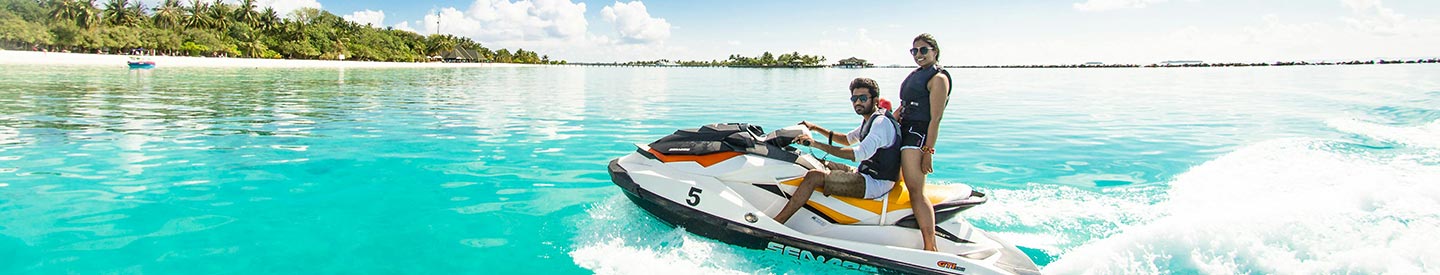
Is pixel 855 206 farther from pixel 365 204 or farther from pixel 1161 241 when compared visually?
pixel 365 204

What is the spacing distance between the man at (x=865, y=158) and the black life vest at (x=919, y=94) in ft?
0.38

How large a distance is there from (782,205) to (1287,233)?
327 centimetres

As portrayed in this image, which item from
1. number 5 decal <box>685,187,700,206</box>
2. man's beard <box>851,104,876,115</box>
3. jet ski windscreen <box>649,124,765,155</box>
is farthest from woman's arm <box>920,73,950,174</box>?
number 5 decal <box>685,187,700,206</box>

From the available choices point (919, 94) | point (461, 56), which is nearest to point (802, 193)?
point (919, 94)

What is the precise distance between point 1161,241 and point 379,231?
17.0ft

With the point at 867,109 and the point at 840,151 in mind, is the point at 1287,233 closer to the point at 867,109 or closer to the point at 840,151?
the point at 867,109

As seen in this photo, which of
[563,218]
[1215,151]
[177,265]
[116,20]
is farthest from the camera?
[116,20]

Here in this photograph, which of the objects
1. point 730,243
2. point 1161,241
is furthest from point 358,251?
point 1161,241

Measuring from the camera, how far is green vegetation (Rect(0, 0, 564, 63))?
57000mm

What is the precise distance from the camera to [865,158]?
12.9 ft

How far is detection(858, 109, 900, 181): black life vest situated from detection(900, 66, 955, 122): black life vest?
0.10 meters

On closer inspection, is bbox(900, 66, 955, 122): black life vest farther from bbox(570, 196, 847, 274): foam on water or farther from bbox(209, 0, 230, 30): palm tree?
bbox(209, 0, 230, 30): palm tree

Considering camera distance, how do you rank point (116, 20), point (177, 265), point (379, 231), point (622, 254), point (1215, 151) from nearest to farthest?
1. point (177, 265)
2. point (622, 254)
3. point (379, 231)
4. point (1215, 151)
5. point (116, 20)

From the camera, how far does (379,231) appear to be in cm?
509
